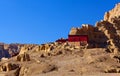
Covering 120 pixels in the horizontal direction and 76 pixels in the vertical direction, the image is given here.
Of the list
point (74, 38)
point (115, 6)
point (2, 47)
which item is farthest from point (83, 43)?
Result: point (2, 47)

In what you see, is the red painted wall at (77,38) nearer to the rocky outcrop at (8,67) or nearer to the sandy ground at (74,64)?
the sandy ground at (74,64)

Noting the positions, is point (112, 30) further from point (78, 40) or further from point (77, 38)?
point (78, 40)

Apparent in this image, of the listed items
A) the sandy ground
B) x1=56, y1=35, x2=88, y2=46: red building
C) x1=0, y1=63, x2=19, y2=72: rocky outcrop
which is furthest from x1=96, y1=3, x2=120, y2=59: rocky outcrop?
x1=0, y1=63, x2=19, y2=72: rocky outcrop

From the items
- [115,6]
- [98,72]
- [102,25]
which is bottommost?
[98,72]

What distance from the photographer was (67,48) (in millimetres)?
62594

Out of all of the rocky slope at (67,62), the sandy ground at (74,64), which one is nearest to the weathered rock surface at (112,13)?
the rocky slope at (67,62)

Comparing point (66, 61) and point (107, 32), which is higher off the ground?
point (107, 32)

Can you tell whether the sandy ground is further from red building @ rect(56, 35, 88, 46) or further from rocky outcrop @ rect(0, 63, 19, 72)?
red building @ rect(56, 35, 88, 46)

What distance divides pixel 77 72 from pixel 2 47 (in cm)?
10152

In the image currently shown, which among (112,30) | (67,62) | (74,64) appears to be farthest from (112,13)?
(74,64)

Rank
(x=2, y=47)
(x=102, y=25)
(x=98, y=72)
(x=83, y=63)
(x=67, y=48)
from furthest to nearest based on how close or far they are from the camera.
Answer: (x=2, y=47) → (x=102, y=25) → (x=67, y=48) → (x=83, y=63) → (x=98, y=72)

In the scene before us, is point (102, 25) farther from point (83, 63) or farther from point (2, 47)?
point (2, 47)

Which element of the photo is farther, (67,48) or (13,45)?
(13,45)

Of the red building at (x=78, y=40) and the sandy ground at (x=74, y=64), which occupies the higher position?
the red building at (x=78, y=40)
